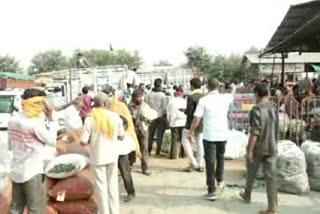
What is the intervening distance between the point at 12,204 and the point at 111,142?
1.30 meters

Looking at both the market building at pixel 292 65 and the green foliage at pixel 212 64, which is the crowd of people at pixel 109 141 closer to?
the market building at pixel 292 65

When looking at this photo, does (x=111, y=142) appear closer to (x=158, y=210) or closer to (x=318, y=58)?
(x=158, y=210)

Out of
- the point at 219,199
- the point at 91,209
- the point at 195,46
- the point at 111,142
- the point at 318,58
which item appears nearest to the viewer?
the point at 111,142

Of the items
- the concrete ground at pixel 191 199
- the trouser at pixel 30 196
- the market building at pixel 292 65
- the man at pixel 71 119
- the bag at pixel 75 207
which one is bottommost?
the concrete ground at pixel 191 199

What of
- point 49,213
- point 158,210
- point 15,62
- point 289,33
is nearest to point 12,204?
point 49,213

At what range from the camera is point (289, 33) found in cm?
1552

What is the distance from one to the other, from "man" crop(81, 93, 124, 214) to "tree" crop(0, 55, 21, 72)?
6388cm

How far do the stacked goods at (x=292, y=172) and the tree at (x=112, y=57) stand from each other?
67240mm

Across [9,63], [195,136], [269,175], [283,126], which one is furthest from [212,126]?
[9,63]

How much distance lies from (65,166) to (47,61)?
232 ft

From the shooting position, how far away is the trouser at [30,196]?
5031mm

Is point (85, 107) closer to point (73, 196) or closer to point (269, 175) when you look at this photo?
point (73, 196)

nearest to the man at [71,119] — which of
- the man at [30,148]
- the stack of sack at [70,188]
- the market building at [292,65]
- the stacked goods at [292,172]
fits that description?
the stack of sack at [70,188]

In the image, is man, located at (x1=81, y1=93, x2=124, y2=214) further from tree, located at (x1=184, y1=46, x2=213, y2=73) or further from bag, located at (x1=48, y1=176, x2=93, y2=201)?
tree, located at (x1=184, y1=46, x2=213, y2=73)
